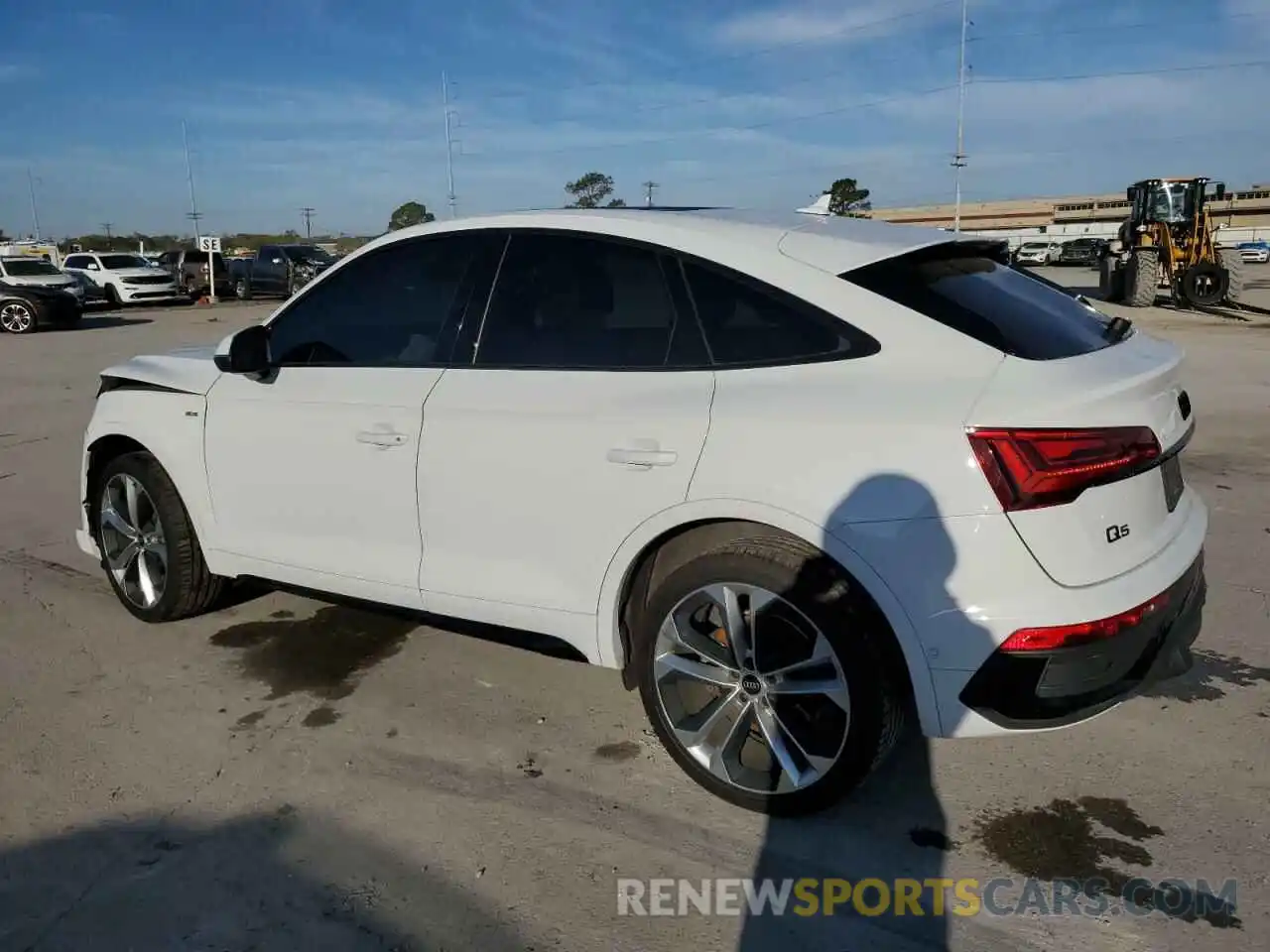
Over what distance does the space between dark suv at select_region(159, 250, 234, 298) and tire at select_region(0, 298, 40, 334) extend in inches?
420

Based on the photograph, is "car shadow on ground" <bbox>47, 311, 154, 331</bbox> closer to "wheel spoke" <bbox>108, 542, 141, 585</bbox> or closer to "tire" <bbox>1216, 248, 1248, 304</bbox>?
"wheel spoke" <bbox>108, 542, 141, 585</bbox>

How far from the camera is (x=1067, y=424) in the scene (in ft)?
8.11

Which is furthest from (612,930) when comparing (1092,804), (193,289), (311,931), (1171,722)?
(193,289)

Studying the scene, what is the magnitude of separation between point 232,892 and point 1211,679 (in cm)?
351

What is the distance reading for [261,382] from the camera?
3.91 metres

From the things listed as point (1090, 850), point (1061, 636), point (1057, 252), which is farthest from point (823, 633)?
point (1057, 252)

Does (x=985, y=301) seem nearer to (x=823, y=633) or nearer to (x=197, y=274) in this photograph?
Answer: (x=823, y=633)

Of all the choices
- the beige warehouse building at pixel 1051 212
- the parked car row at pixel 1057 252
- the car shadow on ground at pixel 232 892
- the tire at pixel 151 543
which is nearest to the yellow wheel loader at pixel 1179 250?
the tire at pixel 151 543

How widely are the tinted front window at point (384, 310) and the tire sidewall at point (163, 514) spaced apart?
0.86m

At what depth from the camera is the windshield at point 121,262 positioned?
2887cm

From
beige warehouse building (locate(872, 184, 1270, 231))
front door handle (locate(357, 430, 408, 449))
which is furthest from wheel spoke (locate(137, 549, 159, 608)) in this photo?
beige warehouse building (locate(872, 184, 1270, 231))

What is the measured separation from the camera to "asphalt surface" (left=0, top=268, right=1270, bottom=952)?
98.7 inches

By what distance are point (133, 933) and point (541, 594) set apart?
1445 millimetres

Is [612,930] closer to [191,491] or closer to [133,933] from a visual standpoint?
[133,933]
